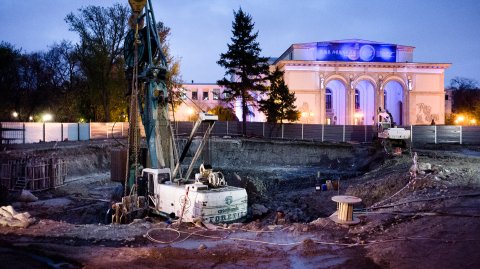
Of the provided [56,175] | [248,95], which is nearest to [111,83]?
→ [248,95]

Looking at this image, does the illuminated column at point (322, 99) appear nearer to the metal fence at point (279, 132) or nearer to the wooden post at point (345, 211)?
the metal fence at point (279, 132)

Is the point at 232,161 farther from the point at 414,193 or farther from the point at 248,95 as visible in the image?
the point at 414,193

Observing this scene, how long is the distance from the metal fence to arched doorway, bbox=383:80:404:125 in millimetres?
16560

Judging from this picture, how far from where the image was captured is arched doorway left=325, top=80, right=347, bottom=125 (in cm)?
5116

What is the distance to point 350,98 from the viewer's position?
164 ft

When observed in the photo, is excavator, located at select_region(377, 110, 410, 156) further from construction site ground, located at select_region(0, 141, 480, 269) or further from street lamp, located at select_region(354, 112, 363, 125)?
street lamp, located at select_region(354, 112, 363, 125)

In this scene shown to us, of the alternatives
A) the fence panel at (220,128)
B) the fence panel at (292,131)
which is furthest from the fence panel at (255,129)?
the fence panel at (220,128)

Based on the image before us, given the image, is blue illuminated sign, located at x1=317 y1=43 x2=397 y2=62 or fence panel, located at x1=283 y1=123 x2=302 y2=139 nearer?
fence panel, located at x1=283 y1=123 x2=302 y2=139

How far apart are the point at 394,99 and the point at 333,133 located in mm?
19517

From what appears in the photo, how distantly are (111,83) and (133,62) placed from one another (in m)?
27.6

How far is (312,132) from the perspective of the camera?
3881cm

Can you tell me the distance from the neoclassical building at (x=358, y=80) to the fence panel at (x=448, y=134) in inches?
577

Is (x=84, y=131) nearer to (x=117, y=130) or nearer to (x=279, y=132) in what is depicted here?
(x=117, y=130)

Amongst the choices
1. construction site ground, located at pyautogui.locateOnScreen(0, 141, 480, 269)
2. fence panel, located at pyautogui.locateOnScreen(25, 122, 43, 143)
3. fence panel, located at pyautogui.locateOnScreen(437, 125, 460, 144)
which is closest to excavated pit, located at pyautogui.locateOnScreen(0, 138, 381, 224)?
fence panel, located at pyautogui.locateOnScreen(25, 122, 43, 143)
